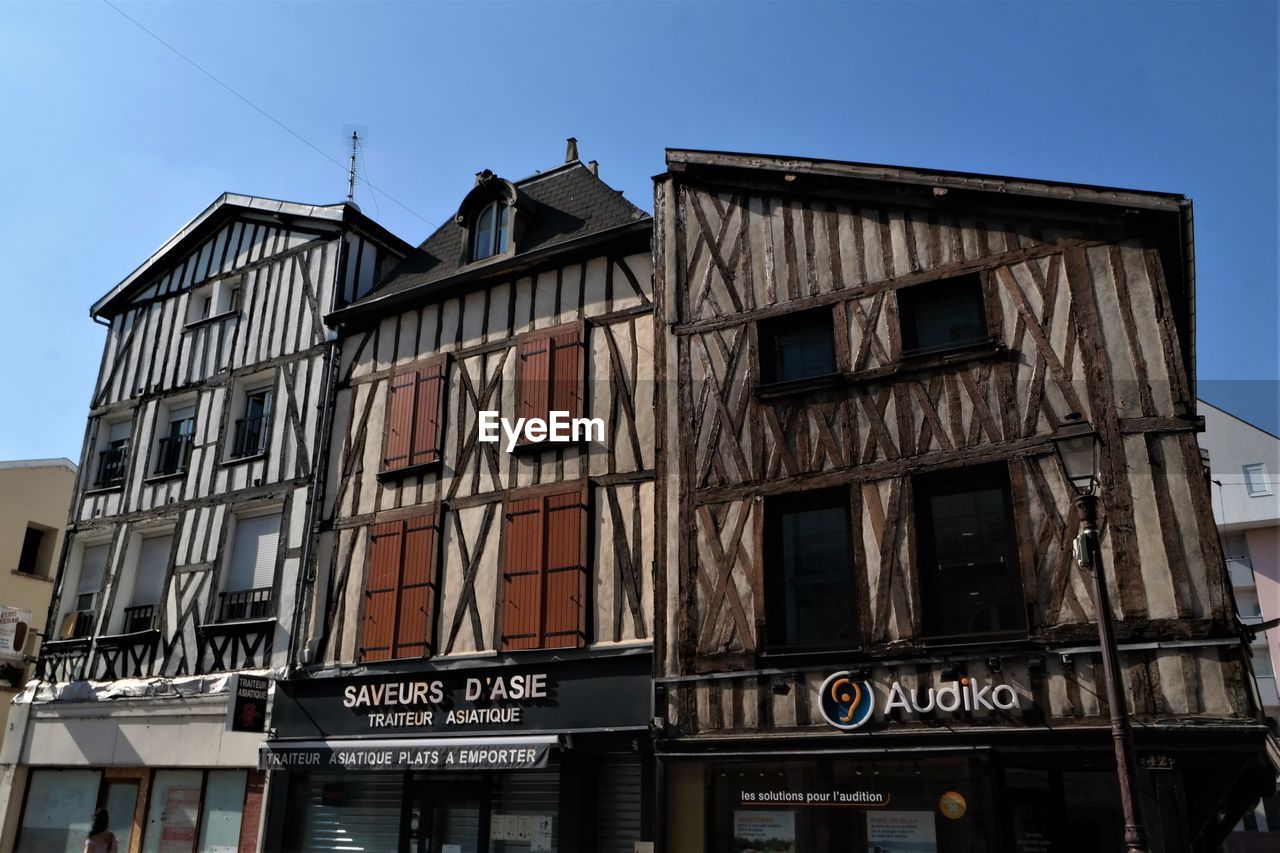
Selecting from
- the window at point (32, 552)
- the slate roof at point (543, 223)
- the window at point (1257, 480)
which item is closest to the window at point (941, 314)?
the slate roof at point (543, 223)

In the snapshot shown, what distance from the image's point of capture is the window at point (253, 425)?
12766mm

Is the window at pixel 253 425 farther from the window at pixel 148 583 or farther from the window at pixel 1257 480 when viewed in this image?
the window at pixel 1257 480

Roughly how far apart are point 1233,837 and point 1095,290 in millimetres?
18416

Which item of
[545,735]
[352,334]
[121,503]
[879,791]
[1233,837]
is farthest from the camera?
[1233,837]

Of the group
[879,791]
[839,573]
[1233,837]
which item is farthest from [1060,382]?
[1233,837]

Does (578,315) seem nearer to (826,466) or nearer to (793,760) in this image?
(826,466)

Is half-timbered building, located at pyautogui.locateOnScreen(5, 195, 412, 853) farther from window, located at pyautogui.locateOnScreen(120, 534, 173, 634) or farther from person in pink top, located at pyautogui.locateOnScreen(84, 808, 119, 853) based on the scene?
person in pink top, located at pyautogui.locateOnScreen(84, 808, 119, 853)

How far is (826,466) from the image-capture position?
829cm

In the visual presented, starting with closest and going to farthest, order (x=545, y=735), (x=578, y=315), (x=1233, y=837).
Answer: (x=545, y=735) < (x=578, y=315) < (x=1233, y=837)

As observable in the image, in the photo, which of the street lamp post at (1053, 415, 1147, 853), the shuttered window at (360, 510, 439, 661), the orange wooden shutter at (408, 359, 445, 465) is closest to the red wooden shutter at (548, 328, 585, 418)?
the orange wooden shutter at (408, 359, 445, 465)

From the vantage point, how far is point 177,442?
44.9 feet

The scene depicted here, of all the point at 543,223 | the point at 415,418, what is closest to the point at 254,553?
the point at 415,418

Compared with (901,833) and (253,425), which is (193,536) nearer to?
(253,425)

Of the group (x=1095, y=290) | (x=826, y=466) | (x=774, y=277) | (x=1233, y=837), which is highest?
(x=774, y=277)
